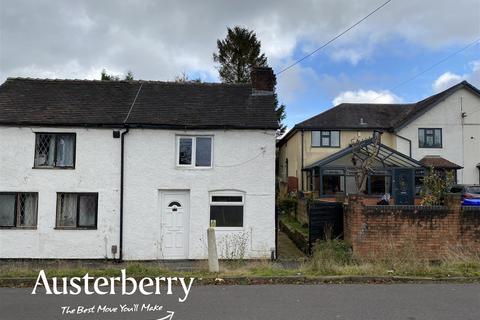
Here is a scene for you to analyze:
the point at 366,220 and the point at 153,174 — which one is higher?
the point at 153,174

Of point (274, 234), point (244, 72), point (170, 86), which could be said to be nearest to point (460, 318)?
point (274, 234)

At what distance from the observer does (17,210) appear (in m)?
13.6

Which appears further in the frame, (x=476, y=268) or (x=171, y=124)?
(x=171, y=124)

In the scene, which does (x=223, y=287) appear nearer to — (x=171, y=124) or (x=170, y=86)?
(x=171, y=124)

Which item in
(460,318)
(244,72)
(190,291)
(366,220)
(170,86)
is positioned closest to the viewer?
(460,318)

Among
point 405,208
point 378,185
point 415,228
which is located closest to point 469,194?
point 378,185

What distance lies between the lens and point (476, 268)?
31.8 feet

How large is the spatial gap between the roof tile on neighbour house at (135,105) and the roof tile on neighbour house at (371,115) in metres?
15.4

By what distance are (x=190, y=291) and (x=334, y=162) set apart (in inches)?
741

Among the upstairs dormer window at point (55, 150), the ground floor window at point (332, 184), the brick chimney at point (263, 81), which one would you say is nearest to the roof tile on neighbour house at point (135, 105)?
the brick chimney at point (263, 81)

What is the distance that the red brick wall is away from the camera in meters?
12.1

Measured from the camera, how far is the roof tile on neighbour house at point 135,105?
13945 mm

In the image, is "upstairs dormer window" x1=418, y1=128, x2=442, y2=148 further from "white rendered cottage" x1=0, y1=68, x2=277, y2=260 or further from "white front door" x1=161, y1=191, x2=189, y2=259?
"white front door" x1=161, y1=191, x2=189, y2=259

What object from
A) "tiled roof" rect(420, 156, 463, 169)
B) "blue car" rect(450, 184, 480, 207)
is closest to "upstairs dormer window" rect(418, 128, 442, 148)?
"tiled roof" rect(420, 156, 463, 169)
